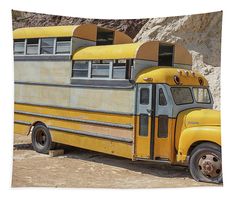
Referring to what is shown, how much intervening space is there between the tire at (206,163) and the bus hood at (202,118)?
295 mm

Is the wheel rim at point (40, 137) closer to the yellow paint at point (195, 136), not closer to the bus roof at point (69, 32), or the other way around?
the bus roof at point (69, 32)

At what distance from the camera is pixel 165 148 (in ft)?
18.1

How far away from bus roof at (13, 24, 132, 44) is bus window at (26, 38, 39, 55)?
0.27 feet

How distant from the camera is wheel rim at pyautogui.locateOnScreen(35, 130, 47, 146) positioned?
272 inches

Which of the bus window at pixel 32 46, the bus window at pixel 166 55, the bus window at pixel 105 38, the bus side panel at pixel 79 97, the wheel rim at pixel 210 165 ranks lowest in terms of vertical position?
the wheel rim at pixel 210 165

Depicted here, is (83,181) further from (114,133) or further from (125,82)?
(125,82)

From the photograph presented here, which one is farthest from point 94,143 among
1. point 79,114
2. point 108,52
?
point 108,52

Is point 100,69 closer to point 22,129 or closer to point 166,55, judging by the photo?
point 166,55

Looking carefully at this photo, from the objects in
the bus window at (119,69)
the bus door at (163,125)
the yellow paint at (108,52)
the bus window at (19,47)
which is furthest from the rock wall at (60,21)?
the bus door at (163,125)

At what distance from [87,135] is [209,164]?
79.6 inches

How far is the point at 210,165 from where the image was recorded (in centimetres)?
511

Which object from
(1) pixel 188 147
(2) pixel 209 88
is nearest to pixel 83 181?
(1) pixel 188 147

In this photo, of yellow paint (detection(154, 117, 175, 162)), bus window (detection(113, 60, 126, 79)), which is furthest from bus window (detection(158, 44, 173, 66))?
yellow paint (detection(154, 117, 175, 162))

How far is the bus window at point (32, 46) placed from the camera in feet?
21.7
